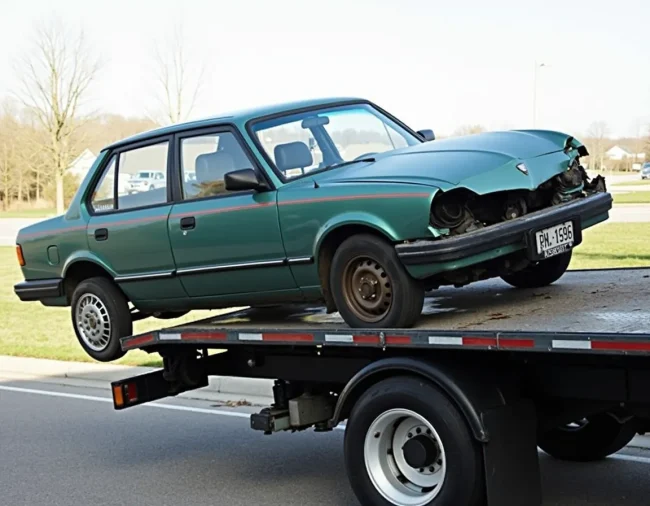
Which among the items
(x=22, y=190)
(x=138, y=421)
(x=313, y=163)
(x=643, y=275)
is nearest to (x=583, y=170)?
(x=643, y=275)

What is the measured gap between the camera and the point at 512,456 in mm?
4742

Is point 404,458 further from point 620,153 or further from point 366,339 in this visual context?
point 620,153

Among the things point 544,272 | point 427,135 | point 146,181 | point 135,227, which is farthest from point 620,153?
point 135,227

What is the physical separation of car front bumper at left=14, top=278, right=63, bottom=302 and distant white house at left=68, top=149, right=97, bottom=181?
34.1m

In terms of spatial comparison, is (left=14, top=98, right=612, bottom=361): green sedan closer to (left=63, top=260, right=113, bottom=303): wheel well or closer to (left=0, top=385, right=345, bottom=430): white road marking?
(left=63, top=260, right=113, bottom=303): wheel well

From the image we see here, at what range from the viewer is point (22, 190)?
7569 centimetres

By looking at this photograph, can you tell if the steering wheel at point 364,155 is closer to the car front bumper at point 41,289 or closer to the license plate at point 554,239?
the license plate at point 554,239

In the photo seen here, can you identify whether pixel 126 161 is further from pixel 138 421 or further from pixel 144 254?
pixel 138 421

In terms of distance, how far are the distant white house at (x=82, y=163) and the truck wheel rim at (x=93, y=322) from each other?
114 ft

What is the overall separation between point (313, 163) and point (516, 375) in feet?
6.62

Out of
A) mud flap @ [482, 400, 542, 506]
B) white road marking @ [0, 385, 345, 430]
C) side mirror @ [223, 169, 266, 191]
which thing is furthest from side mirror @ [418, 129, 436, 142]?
mud flap @ [482, 400, 542, 506]

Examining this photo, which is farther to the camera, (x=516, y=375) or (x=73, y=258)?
(x=73, y=258)

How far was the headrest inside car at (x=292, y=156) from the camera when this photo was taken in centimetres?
609

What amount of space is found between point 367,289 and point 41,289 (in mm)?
3054
